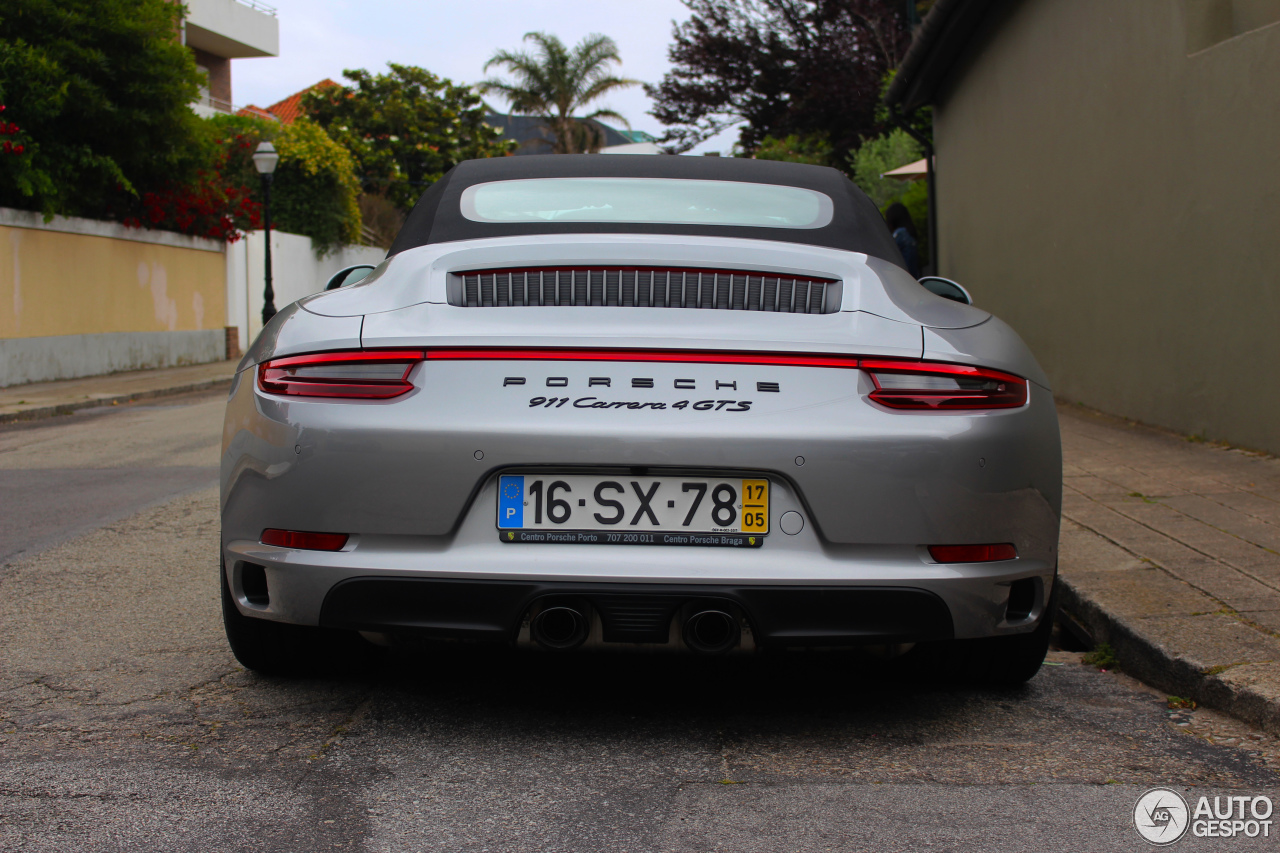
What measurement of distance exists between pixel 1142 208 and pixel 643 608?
315 inches

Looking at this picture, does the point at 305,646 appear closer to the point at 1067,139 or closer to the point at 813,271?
the point at 813,271

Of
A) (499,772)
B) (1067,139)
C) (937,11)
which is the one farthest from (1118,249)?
(499,772)

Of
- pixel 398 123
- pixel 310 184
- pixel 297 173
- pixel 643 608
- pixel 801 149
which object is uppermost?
pixel 398 123

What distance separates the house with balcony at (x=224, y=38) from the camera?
34.9 meters

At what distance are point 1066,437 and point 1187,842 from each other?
6.74m

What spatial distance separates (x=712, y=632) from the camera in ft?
8.98

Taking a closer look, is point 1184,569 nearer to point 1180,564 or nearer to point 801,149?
point 1180,564

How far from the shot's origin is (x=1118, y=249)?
9875 millimetres

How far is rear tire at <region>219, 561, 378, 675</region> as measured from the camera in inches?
126

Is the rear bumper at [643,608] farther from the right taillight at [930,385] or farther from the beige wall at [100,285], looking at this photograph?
the beige wall at [100,285]

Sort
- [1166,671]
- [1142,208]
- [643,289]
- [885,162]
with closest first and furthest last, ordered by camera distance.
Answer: [643,289]
[1166,671]
[1142,208]
[885,162]

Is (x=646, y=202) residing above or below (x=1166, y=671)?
above

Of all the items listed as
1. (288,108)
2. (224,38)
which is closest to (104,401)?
(224,38)

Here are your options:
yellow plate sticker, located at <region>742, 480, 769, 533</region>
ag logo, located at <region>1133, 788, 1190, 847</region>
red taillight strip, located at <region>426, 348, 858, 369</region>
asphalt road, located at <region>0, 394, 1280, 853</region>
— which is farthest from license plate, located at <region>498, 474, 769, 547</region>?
ag logo, located at <region>1133, 788, 1190, 847</region>
